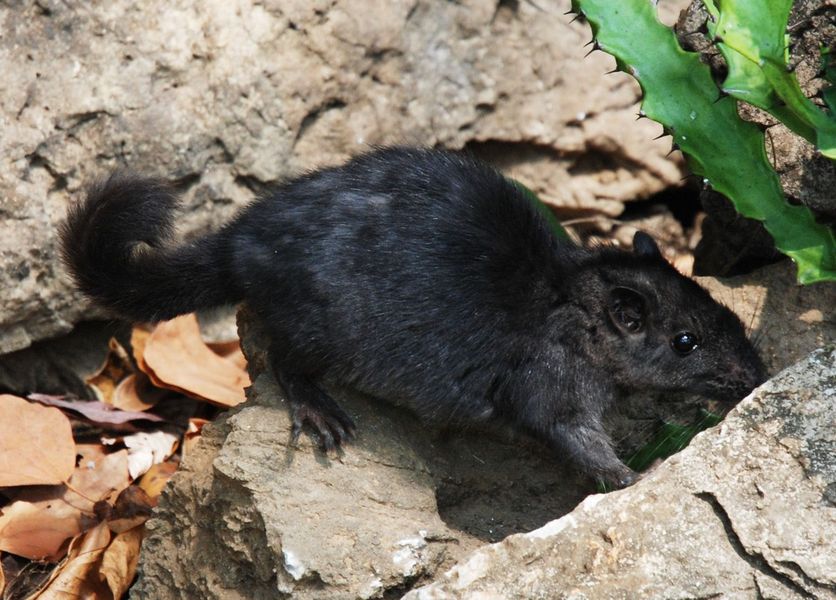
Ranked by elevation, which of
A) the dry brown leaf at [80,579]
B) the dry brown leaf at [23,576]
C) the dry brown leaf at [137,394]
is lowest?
the dry brown leaf at [23,576]

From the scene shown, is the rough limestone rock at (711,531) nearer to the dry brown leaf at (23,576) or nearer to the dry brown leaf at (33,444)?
the dry brown leaf at (23,576)

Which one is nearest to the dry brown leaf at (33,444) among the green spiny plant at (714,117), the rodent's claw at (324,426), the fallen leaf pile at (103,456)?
the fallen leaf pile at (103,456)

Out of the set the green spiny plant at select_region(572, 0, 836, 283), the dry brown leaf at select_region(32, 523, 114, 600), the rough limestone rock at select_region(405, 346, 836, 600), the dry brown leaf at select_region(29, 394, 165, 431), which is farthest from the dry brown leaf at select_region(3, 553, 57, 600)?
the green spiny plant at select_region(572, 0, 836, 283)

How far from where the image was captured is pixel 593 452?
421 centimetres

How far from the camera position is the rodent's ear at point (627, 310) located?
4406mm

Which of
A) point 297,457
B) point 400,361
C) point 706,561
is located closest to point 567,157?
point 400,361

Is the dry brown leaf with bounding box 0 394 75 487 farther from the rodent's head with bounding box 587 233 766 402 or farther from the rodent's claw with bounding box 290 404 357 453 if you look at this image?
the rodent's head with bounding box 587 233 766 402

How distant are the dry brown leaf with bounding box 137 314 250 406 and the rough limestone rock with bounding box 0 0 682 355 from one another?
398mm

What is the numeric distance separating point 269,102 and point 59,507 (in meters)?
2.39

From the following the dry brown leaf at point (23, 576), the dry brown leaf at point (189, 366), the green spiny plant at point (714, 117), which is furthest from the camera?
the dry brown leaf at point (189, 366)

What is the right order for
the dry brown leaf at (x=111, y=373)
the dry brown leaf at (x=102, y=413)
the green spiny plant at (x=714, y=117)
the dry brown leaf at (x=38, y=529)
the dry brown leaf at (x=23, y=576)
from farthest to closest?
the dry brown leaf at (x=111, y=373) < the dry brown leaf at (x=102, y=413) < the dry brown leaf at (x=38, y=529) < the dry brown leaf at (x=23, y=576) < the green spiny plant at (x=714, y=117)

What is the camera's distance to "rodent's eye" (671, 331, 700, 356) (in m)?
→ 4.41

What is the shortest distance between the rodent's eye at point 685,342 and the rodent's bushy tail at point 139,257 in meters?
2.00

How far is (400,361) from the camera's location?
418cm
